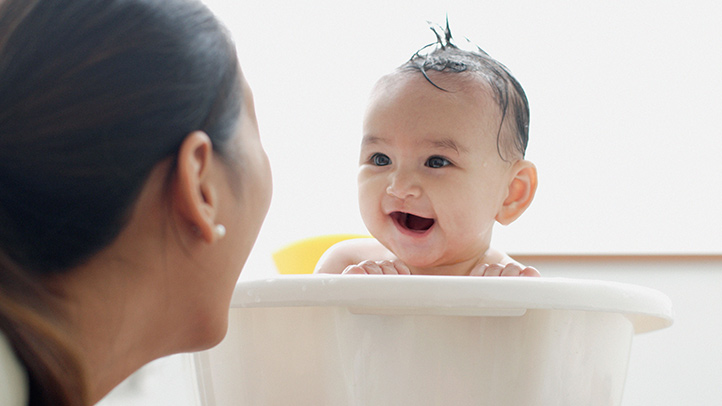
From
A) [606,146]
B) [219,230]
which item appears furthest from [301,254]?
[606,146]

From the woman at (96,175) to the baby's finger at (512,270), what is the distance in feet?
1.67

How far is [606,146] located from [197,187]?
1507 mm

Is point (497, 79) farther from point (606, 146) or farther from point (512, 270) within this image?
point (606, 146)

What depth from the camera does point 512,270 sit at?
89cm

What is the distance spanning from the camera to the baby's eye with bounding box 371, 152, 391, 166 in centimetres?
95

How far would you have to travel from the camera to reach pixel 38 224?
42 cm

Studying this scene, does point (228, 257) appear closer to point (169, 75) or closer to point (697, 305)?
point (169, 75)

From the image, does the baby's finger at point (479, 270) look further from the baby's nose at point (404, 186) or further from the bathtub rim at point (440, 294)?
the bathtub rim at point (440, 294)

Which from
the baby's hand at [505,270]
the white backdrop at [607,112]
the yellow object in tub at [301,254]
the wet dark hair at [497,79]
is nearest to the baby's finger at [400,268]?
the baby's hand at [505,270]

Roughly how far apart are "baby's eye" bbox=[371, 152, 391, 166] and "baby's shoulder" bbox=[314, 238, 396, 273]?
0.52 ft

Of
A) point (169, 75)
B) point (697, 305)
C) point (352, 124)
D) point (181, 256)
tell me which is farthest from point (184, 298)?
point (697, 305)

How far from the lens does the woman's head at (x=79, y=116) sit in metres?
0.41

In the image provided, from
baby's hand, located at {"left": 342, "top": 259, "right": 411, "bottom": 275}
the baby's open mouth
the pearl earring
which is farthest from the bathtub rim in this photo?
the baby's open mouth

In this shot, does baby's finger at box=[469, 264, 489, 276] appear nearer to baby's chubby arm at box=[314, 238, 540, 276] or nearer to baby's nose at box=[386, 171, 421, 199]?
baby's chubby arm at box=[314, 238, 540, 276]
